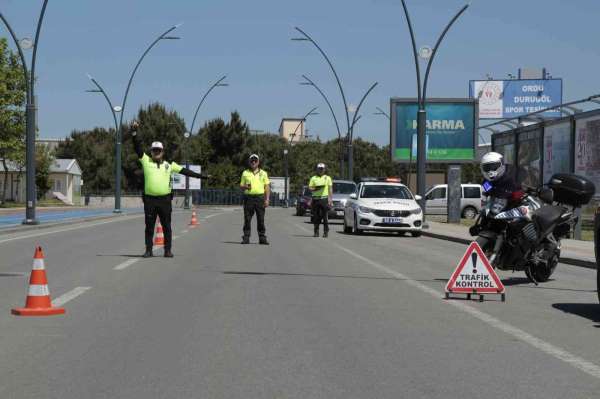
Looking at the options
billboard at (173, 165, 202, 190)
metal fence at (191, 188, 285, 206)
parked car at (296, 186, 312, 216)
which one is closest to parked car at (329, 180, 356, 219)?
parked car at (296, 186, 312, 216)

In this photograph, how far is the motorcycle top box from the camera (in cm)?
1062

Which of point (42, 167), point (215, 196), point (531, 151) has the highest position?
point (531, 151)

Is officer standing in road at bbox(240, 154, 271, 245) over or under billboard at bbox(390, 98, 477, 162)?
under

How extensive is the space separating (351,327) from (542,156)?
25688mm

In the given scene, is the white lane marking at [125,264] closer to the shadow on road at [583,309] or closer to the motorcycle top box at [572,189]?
the motorcycle top box at [572,189]

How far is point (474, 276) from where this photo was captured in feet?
31.9

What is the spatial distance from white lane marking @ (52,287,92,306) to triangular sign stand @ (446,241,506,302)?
396cm

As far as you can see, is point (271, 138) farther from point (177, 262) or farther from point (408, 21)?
point (177, 262)

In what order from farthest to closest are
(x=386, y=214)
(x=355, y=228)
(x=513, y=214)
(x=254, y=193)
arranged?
(x=355, y=228) → (x=386, y=214) → (x=254, y=193) → (x=513, y=214)

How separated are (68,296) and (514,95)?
232 ft

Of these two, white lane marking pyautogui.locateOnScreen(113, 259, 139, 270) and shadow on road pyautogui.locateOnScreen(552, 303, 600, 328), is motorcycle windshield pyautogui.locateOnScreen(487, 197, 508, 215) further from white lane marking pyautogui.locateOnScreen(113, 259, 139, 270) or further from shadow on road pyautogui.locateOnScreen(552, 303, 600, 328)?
white lane marking pyautogui.locateOnScreen(113, 259, 139, 270)

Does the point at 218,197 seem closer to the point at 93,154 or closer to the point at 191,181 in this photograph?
the point at 191,181

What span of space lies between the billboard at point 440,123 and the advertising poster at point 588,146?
800 inches

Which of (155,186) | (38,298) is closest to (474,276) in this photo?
(38,298)
